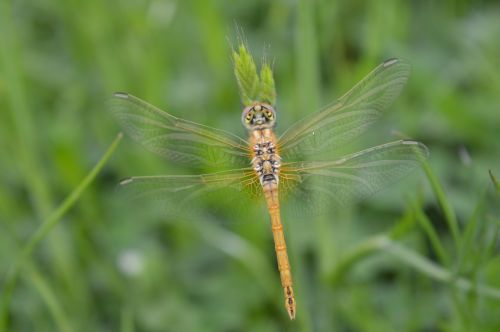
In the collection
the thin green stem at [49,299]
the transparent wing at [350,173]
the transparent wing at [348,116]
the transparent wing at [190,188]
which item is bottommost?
the thin green stem at [49,299]

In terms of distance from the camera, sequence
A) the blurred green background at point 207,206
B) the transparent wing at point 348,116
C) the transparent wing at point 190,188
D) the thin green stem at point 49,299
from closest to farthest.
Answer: the transparent wing at point 348,116 < the transparent wing at point 190,188 < the thin green stem at point 49,299 < the blurred green background at point 207,206

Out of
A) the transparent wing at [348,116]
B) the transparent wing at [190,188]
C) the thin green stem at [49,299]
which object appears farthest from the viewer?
the thin green stem at [49,299]

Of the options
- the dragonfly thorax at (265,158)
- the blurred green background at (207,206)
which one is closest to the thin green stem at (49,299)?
the blurred green background at (207,206)

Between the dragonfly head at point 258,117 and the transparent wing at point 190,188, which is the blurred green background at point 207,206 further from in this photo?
the dragonfly head at point 258,117

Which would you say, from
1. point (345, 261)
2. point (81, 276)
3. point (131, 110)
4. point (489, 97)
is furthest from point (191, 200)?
point (489, 97)

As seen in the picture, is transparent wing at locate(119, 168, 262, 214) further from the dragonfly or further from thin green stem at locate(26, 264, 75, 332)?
thin green stem at locate(26, 264, 75, 332)

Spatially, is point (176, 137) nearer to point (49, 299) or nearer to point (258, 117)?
point (258, 117)

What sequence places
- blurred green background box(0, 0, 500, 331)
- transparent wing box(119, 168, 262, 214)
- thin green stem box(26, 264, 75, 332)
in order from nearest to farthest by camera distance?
1. transparent wing box(119, 168, 262, 214)
2. thin green stem box(26, 264, 75, 332)
3. blurred green background box(0, 0, 500, 331)

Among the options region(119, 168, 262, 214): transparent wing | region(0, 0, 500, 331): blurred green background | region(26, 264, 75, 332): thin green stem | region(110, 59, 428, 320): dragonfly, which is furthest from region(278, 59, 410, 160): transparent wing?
region(26, 264, 75, 332): thin green stem
